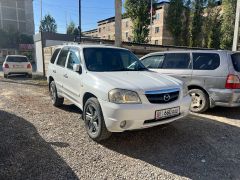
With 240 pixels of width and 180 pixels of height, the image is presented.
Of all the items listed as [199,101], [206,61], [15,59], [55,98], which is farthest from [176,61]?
[15,59]

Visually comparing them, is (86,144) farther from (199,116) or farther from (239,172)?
(199,116)

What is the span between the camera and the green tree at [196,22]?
37844 mm

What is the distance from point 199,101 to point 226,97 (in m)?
0.74

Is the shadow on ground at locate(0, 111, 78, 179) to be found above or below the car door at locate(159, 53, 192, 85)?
below

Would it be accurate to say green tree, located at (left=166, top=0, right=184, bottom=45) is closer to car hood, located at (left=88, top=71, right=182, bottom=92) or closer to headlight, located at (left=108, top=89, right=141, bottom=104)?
car hood, located at (left=88, top=71, right=182, bottom=92)

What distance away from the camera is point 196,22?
125ft

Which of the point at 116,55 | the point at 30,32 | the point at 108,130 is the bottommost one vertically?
the point at 108,130

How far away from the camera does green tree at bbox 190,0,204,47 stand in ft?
124

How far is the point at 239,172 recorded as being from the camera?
2.98 m

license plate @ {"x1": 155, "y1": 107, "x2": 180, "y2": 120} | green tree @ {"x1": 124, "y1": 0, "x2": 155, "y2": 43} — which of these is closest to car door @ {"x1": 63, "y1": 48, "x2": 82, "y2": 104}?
license plate @ {"x1": 155, "y1": 107, "x2": 180, "y2": 120}

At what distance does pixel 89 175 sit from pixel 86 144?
3.15ft

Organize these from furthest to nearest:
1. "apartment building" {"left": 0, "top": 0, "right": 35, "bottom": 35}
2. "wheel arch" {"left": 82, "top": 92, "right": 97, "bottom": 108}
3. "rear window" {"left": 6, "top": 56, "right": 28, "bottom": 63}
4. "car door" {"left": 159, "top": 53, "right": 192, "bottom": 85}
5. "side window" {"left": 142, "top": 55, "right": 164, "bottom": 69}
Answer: "apartment building" {"left": 0, "top": 0, "right": 35, "bottom": 35}
"rear window" {"left": 6, "top": 56, "right": 28, "bottom": 63}
"side window" {"left": 142, "top": 55, "right": 164, "bottom": 69}
"car door" {"left": 159, "top": 53, "right": 192, "bottom": 85}
"wheel arch" {"left": 82, "top": 92, "right": 97, "bottom": 108}

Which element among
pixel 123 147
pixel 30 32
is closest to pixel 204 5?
pixel 123 147

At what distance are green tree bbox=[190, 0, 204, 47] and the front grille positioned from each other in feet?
123
